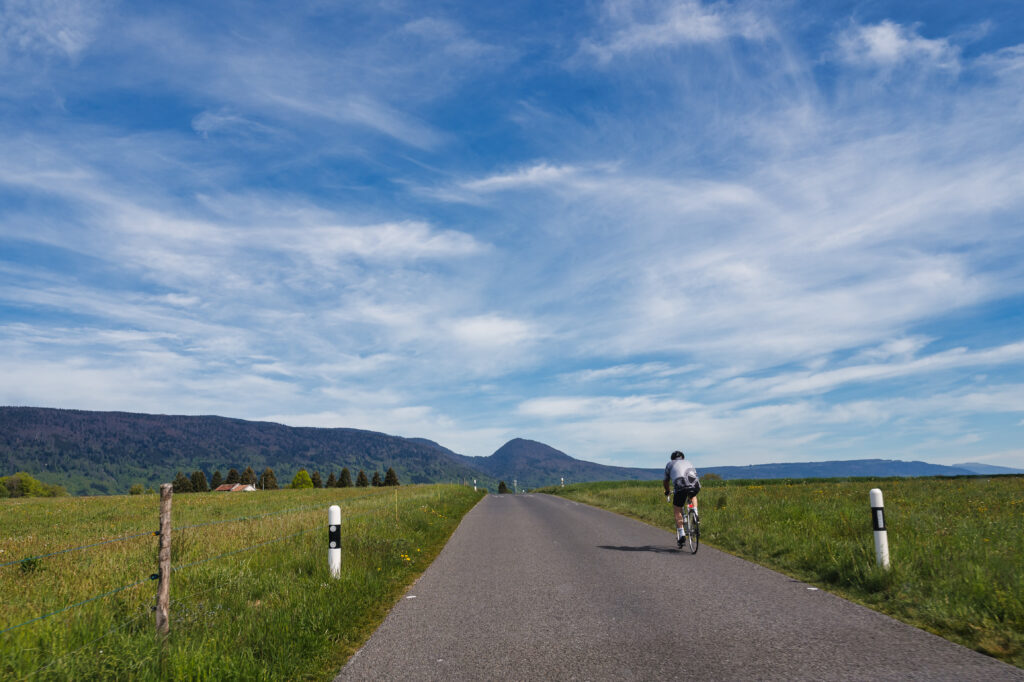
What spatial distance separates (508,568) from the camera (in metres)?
10.7

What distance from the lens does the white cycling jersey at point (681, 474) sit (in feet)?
42.4

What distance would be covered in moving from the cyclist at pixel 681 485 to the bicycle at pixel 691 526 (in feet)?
0.31

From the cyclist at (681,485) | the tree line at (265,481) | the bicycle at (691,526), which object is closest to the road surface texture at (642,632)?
the bicycle at (691,526)

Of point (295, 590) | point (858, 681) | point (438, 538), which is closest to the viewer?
point (858, 681)

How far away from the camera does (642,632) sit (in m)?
6.30

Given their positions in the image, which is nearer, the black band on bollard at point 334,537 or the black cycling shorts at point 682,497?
the black band on bollard at point 334,537

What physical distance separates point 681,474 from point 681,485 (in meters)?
0.22

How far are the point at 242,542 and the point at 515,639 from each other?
8.25 metres

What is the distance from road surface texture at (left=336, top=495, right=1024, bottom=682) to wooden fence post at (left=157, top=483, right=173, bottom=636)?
6.17 ft

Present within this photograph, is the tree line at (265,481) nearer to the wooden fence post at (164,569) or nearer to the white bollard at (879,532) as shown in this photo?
the wooden fence post at (164,569)

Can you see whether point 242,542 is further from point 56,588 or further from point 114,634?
point 114,634

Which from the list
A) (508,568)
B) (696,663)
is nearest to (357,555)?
(508,568)

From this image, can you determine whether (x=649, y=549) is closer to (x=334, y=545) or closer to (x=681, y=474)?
(x=681, y=474)

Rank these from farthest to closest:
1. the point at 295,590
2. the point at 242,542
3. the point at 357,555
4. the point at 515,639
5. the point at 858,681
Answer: the point at 242,542
the point at 357,555
the point at 295,590
the point at 515,639
the point at 858,681
